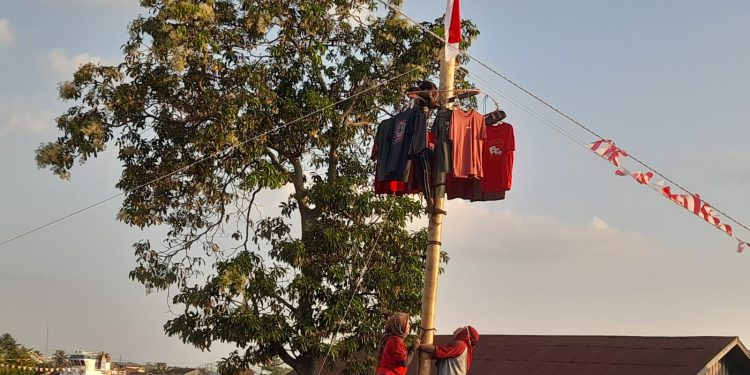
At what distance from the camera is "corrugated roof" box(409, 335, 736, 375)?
1814 centimetres

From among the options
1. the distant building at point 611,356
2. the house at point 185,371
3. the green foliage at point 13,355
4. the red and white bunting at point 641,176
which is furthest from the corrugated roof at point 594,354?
the house at point 185,371

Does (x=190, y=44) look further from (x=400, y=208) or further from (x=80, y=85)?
(x=400, y=208)

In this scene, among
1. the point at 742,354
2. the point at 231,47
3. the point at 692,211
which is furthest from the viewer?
the point at 742,354

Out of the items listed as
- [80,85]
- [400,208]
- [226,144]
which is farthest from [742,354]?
[80,85]

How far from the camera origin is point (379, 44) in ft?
58.4

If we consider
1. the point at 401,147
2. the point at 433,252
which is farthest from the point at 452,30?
the point at 433,252

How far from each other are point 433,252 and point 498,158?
1.75 meters

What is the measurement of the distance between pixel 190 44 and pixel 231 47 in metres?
1.11

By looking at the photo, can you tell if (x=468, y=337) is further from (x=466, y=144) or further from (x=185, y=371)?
(x=185, y=371)

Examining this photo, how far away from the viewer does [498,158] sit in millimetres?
10828

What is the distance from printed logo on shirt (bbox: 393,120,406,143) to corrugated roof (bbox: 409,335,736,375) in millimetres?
9808

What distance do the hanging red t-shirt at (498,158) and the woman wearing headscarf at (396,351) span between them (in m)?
2.64

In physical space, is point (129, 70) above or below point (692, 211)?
above

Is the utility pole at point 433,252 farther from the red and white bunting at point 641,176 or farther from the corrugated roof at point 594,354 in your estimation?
the corrugated roof at point 594,354
